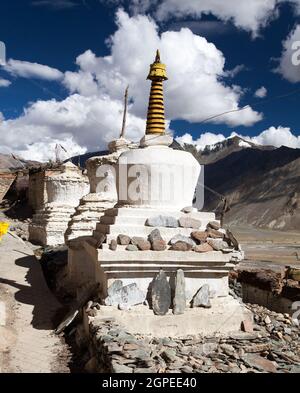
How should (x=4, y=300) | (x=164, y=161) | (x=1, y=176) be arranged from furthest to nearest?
(x=1, y=176) → (x=4, y=300) → (x=164, y=161)

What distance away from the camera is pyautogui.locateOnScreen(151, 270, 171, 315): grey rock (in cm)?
557

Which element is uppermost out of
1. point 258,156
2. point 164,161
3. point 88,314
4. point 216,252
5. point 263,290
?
point 258,156

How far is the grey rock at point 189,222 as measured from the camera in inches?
243

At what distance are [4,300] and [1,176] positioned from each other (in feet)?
72.7

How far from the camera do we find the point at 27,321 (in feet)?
21.3

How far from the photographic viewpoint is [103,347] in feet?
14.6

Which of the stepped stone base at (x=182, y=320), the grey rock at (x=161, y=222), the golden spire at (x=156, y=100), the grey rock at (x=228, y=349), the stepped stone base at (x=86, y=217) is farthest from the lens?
the stepped stone base at (x=86, y=217)

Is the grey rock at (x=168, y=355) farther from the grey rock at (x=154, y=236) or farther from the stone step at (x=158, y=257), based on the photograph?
the grey rock at (x=154, y=236)

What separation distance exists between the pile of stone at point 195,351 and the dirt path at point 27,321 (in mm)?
690

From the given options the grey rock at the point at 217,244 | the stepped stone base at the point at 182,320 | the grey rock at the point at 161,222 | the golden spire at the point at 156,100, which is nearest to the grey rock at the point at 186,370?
the stepped stone base at the point at 182,320

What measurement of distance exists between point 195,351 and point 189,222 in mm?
1879

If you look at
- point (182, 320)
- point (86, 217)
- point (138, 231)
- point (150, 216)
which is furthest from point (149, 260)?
point (86, 217)
